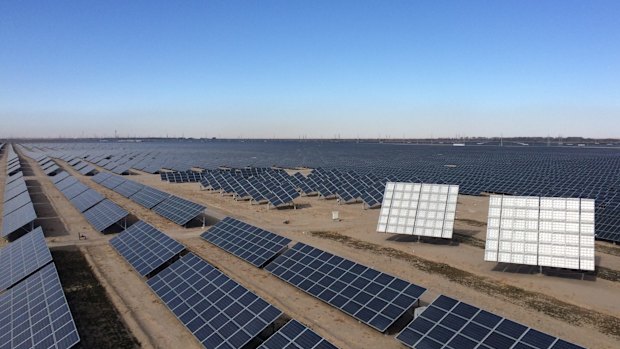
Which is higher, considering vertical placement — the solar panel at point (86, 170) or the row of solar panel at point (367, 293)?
the solar panel at point (86, 170)

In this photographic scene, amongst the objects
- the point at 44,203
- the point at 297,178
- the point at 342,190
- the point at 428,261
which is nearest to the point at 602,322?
the point at 428,261

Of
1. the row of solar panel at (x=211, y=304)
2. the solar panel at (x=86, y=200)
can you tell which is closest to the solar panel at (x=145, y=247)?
the row of solar panel at (x=211, y=304)

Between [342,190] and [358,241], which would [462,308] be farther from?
[342,190]

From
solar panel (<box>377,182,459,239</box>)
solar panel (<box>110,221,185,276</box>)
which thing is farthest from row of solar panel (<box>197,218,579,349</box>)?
Result: solar panel (<box>377,182,459,239</box>)

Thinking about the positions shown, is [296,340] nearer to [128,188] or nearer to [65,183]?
[128,188]

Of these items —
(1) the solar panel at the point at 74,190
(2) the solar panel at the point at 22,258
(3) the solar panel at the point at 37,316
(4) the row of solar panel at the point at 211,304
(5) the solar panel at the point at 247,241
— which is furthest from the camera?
(1) the solar panel at the point at 74,190

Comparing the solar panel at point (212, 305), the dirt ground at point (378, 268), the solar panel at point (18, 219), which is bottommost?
the dirt ground at point (378, 268)

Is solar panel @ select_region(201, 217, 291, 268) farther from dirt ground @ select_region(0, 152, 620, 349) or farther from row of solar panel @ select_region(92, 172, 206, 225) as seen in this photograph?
row of solar panel @ select_region(92, 172, 206, 225)

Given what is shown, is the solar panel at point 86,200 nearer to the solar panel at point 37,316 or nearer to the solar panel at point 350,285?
the solar panel at point 37,316
